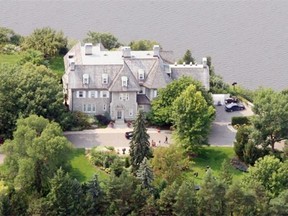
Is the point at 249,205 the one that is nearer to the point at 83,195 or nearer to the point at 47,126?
the point at 83,195

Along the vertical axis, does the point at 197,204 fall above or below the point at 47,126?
below

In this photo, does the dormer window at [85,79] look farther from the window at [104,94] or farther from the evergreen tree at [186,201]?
the evergreen tree at [186,201]

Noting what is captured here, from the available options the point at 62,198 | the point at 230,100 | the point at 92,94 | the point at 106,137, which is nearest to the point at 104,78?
the point at 92,94

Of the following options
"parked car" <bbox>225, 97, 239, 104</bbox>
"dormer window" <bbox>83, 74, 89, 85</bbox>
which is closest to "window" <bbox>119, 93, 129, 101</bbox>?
"dormer window" <bbox>83, 74, 89, 85</bbox>

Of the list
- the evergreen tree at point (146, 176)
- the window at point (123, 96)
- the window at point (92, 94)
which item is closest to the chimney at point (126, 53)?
the window at point (123, 96)

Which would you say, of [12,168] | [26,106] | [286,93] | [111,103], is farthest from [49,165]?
[286,93]
